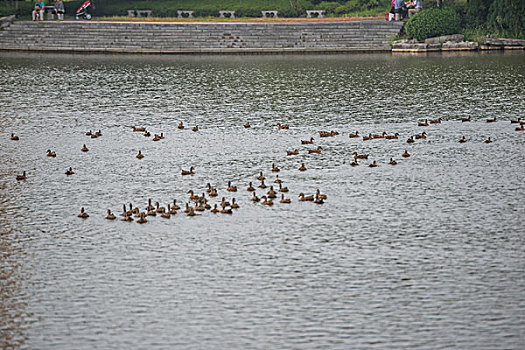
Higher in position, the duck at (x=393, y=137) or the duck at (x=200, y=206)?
the duck at (x=393, y=137)

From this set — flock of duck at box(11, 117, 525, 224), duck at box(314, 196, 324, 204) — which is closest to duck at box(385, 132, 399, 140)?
flock of duck at box(11, 117, 525, 224)

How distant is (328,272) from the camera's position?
2062 centimetres

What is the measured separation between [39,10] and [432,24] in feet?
134

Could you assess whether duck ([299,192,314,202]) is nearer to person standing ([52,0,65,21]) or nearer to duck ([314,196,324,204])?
duck ([314,196,324,204])

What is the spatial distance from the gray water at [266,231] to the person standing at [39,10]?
37.9 metres

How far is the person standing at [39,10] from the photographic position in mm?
82625

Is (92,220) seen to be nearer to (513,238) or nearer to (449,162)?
(513,238)

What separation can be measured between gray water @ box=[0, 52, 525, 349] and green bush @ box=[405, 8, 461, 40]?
26791 millimetres

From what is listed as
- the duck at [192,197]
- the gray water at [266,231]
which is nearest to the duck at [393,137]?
the gray water at [266,231]

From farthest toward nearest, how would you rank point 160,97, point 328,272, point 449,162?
1. point 160,97
2. point 449,162
3. point 328,272

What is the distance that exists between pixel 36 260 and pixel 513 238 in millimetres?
13502

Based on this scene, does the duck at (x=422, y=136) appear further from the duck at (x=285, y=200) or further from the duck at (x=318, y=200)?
the duck at (x=285, y=200)

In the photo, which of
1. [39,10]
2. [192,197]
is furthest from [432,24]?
[192,197]

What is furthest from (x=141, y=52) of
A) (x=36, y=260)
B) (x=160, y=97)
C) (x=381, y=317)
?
(x=381, y=317)
